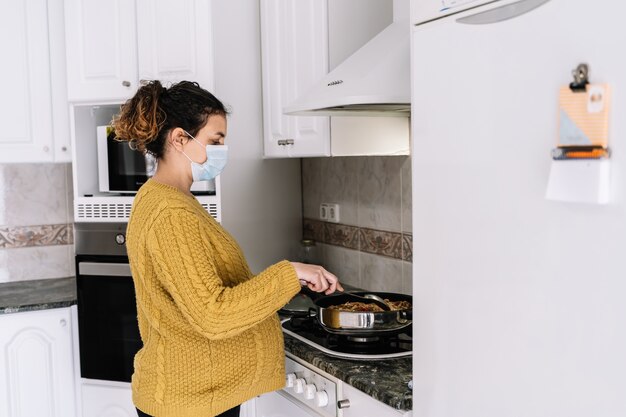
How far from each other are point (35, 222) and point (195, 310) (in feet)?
6.40

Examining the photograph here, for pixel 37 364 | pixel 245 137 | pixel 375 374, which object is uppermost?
pixel 245 137

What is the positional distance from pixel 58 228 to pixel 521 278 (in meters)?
2.62

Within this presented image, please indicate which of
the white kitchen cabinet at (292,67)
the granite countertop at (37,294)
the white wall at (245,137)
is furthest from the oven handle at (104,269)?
the white kitchen cabinet at (292,67)

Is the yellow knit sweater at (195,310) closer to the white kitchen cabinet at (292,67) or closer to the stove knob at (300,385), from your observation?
the stove knob at (300,385)

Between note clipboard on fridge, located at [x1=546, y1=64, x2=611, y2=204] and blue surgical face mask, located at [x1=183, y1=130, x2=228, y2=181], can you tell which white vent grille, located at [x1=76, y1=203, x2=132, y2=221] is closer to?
blue surgical face mask, located at [x1=183, y1=130, x2=228, y2=181]

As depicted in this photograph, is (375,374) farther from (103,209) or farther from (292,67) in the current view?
(103,209)

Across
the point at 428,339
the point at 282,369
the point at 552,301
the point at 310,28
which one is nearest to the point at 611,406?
the point at 552,301

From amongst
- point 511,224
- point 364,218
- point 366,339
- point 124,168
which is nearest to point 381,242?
point 364,218

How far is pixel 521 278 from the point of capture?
1.14 meters

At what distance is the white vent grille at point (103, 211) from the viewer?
2684 millimetres

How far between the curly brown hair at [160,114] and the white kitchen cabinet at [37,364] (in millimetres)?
1301

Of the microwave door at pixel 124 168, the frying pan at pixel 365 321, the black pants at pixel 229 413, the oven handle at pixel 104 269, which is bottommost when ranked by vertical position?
the black pants at pixel 229 413

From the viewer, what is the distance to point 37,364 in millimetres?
2732

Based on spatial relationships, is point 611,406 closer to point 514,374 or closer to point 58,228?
point 514,374
